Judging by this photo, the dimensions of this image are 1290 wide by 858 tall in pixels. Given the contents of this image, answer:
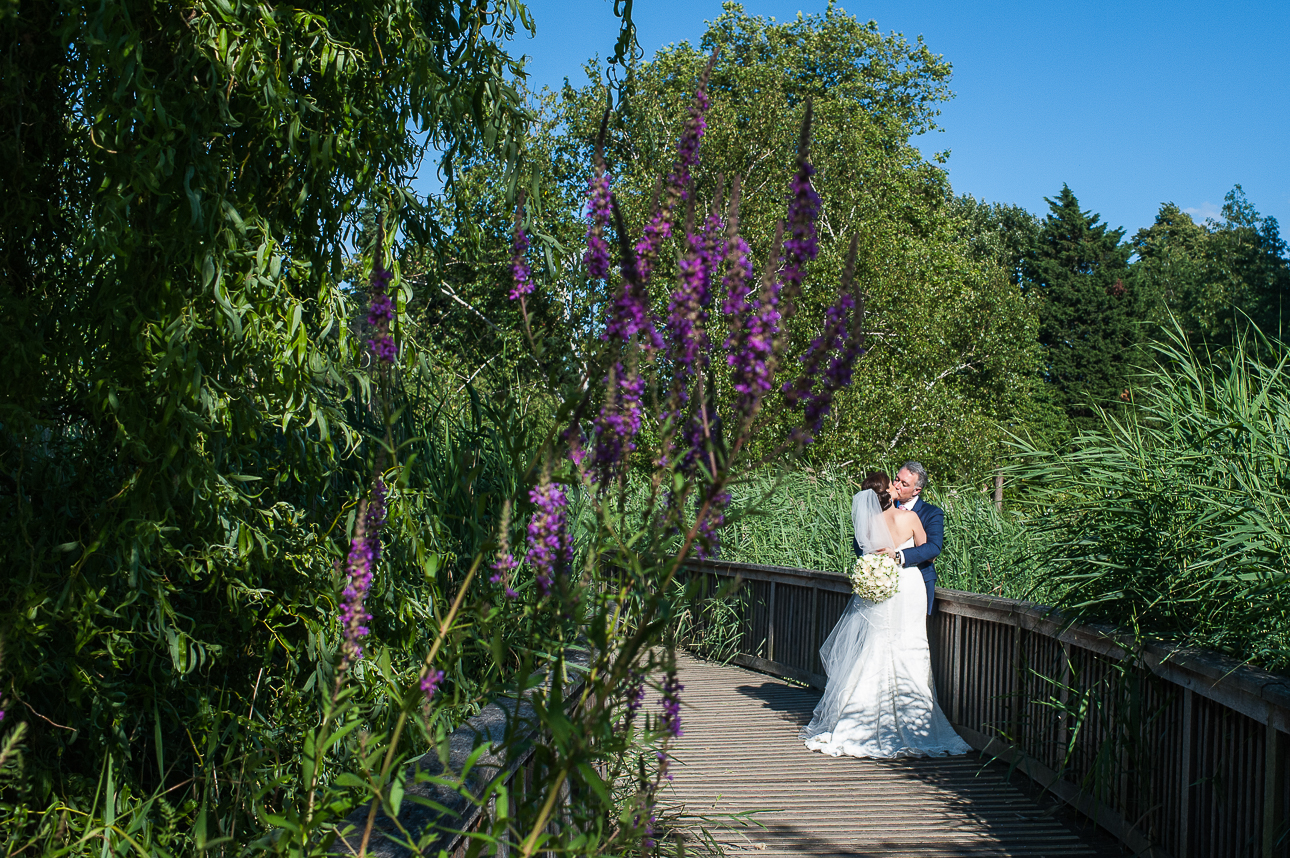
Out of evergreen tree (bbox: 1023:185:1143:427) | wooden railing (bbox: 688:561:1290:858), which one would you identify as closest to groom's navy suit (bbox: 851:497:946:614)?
wooden railing (bbox: 688:561:1290:858)

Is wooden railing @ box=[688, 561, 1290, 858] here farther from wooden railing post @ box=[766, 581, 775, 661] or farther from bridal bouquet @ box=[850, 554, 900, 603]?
wooden railing post @ box=[766, 581, 775, 661]

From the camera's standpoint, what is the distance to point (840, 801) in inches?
223

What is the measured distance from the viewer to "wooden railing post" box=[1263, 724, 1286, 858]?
11.3 ft

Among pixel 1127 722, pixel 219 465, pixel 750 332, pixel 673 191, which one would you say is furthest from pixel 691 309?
pixel 1127 722

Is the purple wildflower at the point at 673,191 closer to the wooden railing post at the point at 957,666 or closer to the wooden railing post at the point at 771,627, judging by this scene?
the wooden railing post at the point at 957,666

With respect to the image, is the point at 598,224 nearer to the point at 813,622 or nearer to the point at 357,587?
the point at 357,587

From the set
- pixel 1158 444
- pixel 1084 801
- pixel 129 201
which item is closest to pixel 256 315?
pixel 129 201

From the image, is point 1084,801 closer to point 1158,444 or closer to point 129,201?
point 1158,444

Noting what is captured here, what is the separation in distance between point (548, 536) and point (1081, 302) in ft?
156

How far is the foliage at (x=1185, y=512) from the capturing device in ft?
12.3

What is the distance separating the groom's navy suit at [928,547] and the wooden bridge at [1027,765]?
25cm

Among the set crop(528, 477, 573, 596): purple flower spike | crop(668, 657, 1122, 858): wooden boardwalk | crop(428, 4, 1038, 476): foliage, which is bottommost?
crop(668, 657, 1122, 858): wooden boardwalk

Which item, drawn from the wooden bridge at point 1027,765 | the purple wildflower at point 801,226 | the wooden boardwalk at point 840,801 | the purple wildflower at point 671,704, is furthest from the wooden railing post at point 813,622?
the purple wildflower at point 801,226

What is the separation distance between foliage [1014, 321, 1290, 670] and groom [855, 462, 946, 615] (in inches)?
77.7
